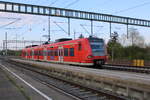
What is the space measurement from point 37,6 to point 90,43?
12891 millimetres

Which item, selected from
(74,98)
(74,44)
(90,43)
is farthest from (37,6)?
(74,98)

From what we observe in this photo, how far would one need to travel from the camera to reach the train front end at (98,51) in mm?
20719

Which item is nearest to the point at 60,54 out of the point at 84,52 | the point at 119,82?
the point at 84,52

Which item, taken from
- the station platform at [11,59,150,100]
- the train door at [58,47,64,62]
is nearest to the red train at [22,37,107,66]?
the train door at [58,47,64,62]

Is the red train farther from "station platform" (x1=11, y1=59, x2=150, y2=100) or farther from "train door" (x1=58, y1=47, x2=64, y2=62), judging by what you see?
"station platform" (x1=11, y1=59, x2=150, y2=100)

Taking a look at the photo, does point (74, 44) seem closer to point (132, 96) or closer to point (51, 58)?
point (51, 58)

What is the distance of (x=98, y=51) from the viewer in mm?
21219

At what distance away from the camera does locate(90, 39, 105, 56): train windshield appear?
20852mm

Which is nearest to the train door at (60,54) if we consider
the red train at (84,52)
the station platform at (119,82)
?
the red train at (84,52)

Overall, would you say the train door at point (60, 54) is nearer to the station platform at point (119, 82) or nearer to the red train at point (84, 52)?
the red train at point (84, 52)

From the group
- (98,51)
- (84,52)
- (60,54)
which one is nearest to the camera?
(84,52)

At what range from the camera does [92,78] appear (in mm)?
12859

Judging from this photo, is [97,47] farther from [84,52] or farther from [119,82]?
[119,82]

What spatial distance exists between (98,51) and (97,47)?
1.30 feet
